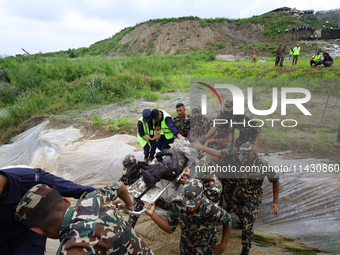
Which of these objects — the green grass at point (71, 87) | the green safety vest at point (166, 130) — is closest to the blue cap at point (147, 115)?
the green safety vest at point (166, 130)

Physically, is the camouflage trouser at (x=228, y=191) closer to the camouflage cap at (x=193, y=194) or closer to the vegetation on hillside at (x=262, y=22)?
the camouflage cap at (x=193, y=194)

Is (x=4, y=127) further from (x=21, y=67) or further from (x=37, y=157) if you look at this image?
(x=21, y=67)

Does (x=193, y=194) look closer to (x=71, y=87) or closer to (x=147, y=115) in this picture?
(x=147, y=115)

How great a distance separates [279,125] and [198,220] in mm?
4241

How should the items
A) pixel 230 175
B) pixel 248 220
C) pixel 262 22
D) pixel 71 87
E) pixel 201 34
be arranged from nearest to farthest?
pixel 248 220 < pixel 230 175 < pixel 71 87 < pixel 201 34 < pixel 262 22

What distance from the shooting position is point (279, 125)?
4828mm

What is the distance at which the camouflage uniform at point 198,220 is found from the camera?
163cm

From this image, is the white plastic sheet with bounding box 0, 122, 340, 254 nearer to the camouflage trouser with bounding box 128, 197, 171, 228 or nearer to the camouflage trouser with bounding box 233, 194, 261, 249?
the camouflage trouser with bounding box 128, 197, 171, 228

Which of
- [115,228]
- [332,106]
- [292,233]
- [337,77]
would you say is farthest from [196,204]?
[337,77]

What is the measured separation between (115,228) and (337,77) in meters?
10.2

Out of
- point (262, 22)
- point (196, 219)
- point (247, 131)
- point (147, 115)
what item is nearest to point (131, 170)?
point (147, 115)

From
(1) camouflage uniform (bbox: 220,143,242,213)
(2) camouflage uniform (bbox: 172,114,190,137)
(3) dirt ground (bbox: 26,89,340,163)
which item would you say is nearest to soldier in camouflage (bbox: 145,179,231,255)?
(1) camouflage uniform (bbox: 220,143,242,213)

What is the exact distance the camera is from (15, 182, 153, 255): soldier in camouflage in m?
1.06

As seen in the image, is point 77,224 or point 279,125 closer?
point 77,224
